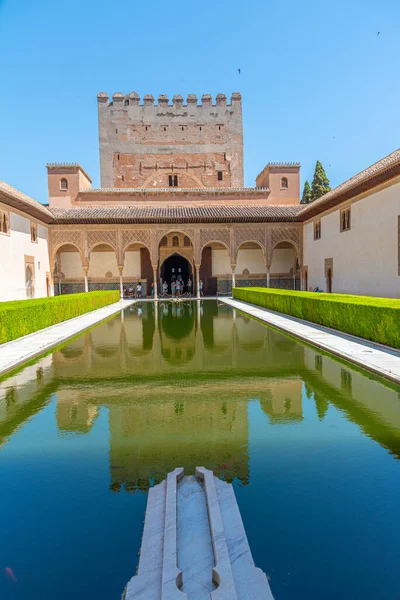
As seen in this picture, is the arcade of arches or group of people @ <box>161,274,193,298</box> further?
group of people @ <box>161,274,193,298</box>

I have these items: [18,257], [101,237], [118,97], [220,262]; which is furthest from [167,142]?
[18,257]

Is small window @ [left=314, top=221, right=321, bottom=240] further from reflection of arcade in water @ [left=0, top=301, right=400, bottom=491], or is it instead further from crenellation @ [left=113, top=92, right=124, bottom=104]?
crenellation @ [left=113, top=92, right=124, bottom=104]

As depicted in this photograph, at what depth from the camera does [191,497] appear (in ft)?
8.92

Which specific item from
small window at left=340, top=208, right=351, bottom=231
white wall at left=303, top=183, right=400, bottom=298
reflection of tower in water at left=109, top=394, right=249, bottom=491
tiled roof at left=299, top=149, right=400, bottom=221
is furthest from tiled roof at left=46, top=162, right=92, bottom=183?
reflection of tower in water at left=109, top=394, right=249, bottom=491

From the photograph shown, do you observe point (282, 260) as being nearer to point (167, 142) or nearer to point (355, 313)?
point (167, 142)

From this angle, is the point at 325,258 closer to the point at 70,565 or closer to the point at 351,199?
the point at 351,199

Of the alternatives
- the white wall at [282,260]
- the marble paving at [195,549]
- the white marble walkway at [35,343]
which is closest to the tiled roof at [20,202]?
the white marble walkway at [35,343]

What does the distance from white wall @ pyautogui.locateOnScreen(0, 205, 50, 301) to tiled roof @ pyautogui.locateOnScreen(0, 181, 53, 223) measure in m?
0.37

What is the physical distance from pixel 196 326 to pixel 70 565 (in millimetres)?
9775

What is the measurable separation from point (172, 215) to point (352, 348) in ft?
59.8

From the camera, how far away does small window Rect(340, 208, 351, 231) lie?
17.8 m

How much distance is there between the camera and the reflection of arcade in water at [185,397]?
3469 millimetres

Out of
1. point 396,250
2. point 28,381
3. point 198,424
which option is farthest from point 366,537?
point 396,250

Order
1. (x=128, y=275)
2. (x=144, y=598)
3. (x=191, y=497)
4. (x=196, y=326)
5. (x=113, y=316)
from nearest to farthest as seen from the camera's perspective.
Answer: (x=144, y=598) < (x=191, y=497) < (x=196, y=326) < (x=113, y=316) < (x=128, y=275)
